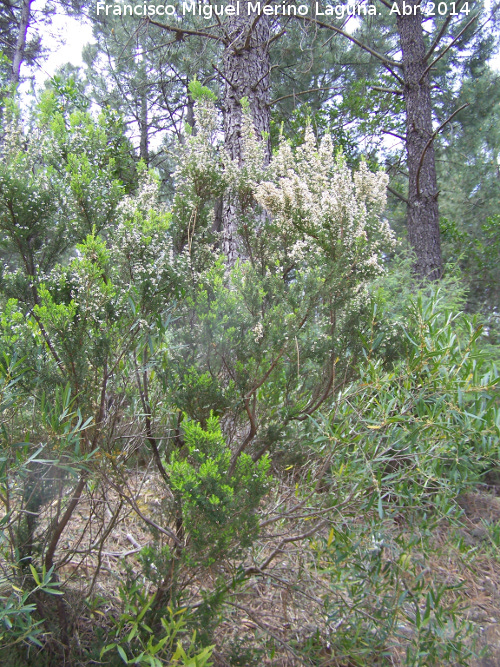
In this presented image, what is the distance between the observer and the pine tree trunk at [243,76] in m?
4.21

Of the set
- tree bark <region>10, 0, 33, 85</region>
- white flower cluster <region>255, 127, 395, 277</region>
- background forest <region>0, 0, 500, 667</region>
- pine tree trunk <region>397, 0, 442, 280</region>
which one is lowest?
background forest <region>0, 0, 500, 667</region>

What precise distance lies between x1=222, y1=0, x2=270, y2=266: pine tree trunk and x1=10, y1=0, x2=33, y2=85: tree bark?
28.5 feet

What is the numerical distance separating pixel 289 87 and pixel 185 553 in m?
10.3

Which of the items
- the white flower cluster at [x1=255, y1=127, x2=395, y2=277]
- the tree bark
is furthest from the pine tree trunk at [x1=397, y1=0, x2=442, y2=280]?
the tree bark

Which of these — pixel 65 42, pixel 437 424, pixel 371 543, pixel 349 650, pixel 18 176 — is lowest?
pixel 349 650

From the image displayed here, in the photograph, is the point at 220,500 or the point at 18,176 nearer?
the point at 220,500

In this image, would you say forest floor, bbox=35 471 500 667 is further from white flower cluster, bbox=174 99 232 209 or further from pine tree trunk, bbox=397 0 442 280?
pine tree trunk, bbox=397 0 442 280

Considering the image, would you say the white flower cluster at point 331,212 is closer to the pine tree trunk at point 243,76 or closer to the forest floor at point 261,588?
the forest floor at point 261,588

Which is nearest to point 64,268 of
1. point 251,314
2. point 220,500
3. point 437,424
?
point 251,314

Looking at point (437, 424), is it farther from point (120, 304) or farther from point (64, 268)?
point (64, 268)

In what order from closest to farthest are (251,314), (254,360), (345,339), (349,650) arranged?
1. (349,650)
2. (254,360)
3. (251,314)
4. (345,339)

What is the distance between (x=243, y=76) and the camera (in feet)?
14.2

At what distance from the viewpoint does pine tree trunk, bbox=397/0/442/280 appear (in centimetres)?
582

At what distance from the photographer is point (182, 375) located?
5.90ft
